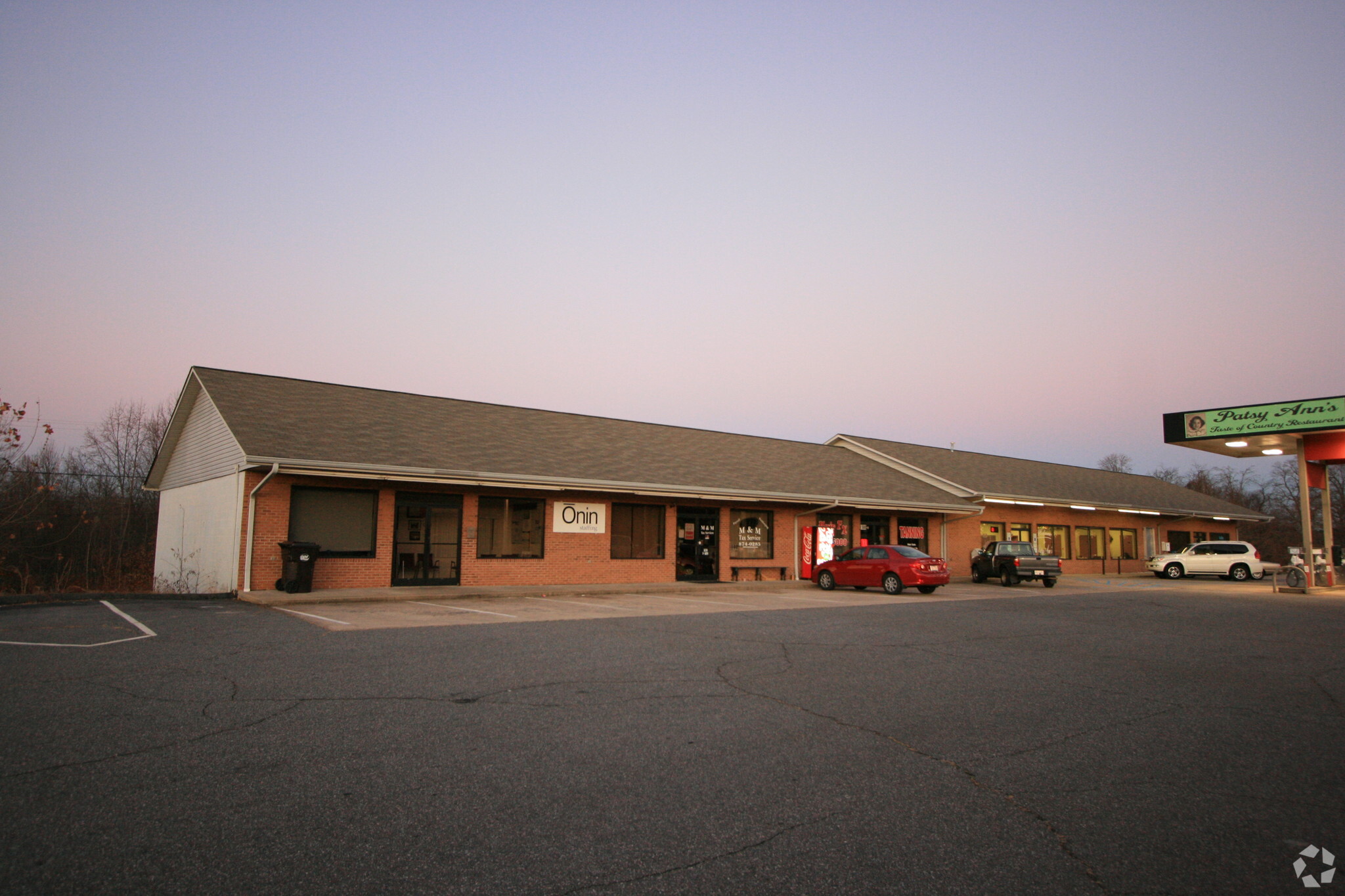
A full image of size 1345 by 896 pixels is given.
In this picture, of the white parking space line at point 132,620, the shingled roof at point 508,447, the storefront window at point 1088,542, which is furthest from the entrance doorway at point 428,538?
the storefront window at point 1088,542

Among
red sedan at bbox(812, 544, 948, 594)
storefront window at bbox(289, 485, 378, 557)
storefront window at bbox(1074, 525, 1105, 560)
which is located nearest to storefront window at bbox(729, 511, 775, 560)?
red sedan at bbox(812, 544, 948, 594)

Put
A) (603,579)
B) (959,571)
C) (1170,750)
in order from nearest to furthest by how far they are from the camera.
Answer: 1. (1170,750)
2. (603,579)
3. (959,571)

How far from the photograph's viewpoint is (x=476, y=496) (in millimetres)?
20641

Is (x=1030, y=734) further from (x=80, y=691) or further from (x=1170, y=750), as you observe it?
(x=80, y=691)

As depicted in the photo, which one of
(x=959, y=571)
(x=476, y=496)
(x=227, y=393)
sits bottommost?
(x=959, y=571)

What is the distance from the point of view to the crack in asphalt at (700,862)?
3.54 m

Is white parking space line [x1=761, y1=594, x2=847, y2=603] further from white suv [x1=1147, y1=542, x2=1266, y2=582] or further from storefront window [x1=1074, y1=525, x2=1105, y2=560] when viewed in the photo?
storefront window [x1=1074, y1=525, x2=1105, y2=560]

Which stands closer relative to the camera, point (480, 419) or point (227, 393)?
point (227, 393)

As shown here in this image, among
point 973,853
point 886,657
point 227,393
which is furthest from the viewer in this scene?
point 227,393

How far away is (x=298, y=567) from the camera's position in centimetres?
1714

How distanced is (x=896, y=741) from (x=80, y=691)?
7032 mm

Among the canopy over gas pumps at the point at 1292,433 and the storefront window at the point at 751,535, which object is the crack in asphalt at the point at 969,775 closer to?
the storefront window at the point at 751,535

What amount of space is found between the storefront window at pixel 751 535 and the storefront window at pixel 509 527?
23.8 feet

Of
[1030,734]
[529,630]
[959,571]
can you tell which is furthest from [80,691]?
[959,571]
